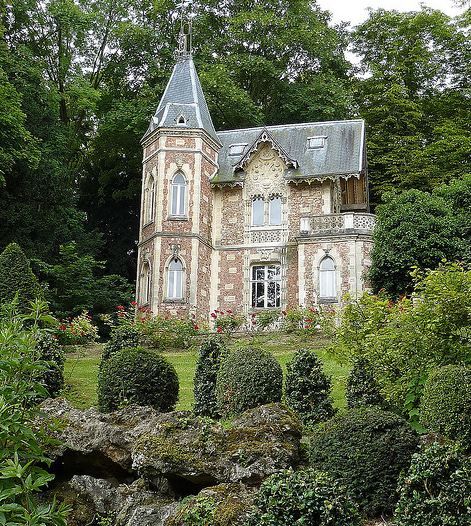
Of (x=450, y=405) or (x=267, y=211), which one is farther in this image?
(x=267, y=211)

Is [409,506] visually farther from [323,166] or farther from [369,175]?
[369,175]

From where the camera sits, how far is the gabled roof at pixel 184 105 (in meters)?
29.3

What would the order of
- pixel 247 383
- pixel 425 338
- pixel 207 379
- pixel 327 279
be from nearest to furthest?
pixel 425 338 → pixel 247 383 → pixel 207 379 → pixel 327 279

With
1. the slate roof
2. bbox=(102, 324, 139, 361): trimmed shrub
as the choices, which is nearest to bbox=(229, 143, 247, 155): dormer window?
the slate roof

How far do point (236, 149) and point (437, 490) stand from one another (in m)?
26.1

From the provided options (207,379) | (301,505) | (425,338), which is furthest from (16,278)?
(301,505)

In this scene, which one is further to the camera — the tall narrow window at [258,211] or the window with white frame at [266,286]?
the tall narrow window at [258,211]

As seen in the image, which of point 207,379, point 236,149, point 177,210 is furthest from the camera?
point 236,149

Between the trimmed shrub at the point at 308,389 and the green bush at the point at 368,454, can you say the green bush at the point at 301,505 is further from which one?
the trimmed shrub at the point at 308,389

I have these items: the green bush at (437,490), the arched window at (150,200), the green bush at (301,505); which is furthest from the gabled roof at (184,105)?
the green bush at (301,505)

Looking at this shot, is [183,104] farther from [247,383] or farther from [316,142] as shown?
[247,383]

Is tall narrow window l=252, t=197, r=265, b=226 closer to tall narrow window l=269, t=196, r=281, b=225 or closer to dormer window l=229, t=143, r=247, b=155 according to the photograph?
tall narrow window l=269, t=196, r=281, b=225

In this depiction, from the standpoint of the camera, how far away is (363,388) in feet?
35.9

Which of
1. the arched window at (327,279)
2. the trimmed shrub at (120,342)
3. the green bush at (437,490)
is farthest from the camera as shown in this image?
the arched window at (327,279)
